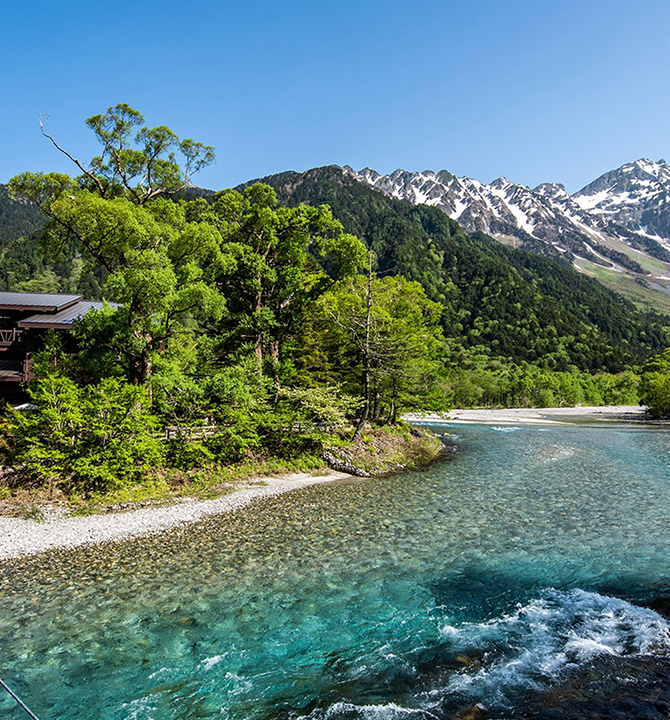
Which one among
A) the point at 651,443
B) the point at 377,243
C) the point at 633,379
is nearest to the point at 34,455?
the point at 651,443

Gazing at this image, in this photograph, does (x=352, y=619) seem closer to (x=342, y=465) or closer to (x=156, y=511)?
(x=156, y=511)

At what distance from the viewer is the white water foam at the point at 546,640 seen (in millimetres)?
7012

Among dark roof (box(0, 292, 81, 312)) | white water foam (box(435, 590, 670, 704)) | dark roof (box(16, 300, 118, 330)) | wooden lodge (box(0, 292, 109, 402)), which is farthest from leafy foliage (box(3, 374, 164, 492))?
dark roof (box(0, 292, 81, 312))

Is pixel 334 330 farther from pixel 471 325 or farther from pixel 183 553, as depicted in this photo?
pixel 471 325

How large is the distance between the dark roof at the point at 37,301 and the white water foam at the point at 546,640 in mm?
30606

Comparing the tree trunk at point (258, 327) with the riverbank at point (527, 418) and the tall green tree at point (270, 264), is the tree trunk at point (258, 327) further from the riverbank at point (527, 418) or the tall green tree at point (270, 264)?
the riverbank at point (527, 418)

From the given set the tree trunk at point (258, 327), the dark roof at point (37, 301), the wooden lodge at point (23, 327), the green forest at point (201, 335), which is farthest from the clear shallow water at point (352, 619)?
the dark roof at point (37, 301)

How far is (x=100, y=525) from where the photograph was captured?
13.8 m

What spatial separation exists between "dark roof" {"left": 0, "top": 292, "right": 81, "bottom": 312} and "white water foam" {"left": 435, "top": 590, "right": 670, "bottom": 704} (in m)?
30.6

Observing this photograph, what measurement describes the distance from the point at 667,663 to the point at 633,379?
13079 centimetres

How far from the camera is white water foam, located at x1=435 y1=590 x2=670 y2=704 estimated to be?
701 cm

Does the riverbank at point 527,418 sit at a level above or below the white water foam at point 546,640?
below

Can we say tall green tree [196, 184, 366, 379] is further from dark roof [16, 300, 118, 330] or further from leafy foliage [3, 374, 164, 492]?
leafy foliage [3, 374, 164, 492]

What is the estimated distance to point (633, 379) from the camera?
11562 cm
